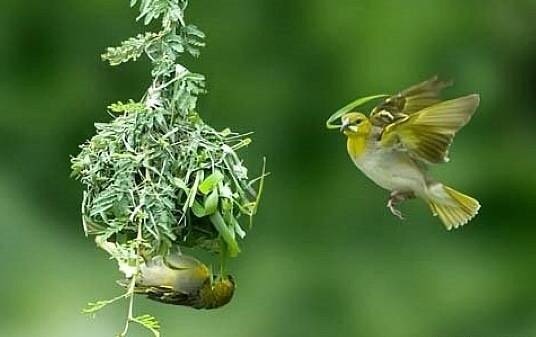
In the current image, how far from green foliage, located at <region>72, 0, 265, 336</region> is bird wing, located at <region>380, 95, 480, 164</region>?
0.57 ft

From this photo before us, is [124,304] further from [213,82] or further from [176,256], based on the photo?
[176,256]

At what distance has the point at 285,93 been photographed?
2.57m

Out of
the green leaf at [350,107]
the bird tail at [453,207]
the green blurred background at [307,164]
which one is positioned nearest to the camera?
the green leaf at [350,107]

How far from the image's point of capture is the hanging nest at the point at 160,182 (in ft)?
4.27

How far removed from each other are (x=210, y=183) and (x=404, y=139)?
0.76 feet

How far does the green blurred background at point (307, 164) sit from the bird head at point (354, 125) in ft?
3.75

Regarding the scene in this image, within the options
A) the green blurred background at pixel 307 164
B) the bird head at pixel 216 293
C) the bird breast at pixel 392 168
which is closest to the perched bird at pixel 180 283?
the bird head at pixel 216 293

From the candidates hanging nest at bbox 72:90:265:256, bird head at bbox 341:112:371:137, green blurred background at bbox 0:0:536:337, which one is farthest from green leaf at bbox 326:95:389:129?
green blurred background at bbox 0:0:536:337

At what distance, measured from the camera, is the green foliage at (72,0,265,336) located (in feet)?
4.28

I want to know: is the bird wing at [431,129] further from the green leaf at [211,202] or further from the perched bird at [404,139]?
the green leaf at [211,202]

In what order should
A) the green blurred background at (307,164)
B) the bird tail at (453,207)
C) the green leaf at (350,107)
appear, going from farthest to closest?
the green blurred background at (307,164)
the bird tail at (453,207)
the green leaf at (350,107)
